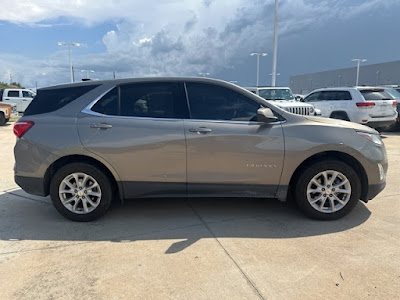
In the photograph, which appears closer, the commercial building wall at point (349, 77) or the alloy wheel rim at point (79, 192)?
the alloy wheel rim at point (79, 192)

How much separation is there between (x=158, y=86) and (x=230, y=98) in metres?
0.90

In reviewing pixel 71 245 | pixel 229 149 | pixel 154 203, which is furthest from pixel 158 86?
pixel 71 245

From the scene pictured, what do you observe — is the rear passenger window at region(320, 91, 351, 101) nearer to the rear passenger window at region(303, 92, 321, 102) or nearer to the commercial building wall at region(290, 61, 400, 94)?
the rear passenger window at region(303, 92, 321, 102)

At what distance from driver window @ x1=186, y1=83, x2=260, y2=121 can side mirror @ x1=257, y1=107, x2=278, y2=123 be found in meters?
0.15

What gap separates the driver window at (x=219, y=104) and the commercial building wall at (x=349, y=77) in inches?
2695

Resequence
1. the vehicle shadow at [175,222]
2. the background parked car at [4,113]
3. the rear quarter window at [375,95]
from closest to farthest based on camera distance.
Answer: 1. the vehicle shadow at [175,222]
2. the rear quarter window at [375,95]
3. the background parked car at [4,113]

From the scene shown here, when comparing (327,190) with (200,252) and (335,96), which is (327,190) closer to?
(200,252)

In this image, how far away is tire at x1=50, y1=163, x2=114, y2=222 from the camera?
3.79 meters

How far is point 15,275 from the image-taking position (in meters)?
2.80

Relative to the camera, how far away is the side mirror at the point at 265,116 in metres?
3.63

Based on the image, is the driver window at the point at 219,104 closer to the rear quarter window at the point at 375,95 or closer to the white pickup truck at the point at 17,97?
the rear quarter window at the point at 375,95

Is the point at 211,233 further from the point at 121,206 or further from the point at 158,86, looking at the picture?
the point at 158,86

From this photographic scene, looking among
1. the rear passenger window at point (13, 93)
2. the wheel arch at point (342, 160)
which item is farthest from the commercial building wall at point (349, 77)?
the wheel arch at point (342, 160)

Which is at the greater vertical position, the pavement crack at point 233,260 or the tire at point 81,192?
the tire at point 81,192
